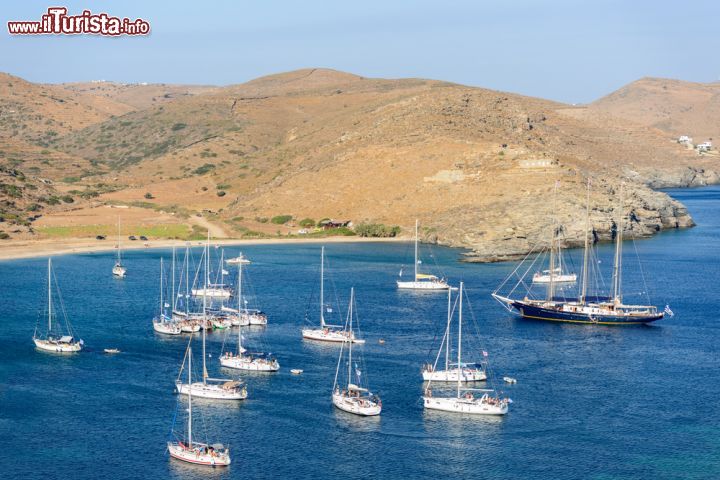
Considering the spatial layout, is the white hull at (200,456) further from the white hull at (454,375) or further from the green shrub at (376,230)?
the green shrub at (376,230)

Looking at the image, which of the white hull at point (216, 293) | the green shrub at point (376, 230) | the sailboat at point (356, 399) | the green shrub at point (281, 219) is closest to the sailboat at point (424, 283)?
the white hull at point (216, 293)

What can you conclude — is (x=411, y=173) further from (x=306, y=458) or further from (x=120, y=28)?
(x=306, y=458)

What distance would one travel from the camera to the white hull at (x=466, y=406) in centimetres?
6544

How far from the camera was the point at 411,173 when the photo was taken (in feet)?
587

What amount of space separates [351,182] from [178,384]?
11363 cm

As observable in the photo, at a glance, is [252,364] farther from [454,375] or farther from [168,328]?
[454,375]

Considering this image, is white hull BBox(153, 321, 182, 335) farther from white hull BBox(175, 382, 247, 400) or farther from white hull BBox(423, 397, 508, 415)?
white hull BBox(423, 397, 508, 415)

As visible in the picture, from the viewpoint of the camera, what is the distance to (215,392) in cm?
6819

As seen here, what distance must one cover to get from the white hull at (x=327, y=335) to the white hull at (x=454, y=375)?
12.2 meters

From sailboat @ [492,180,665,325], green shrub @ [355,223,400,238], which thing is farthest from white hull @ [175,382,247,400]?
green shrub @ [355,223,400,238]

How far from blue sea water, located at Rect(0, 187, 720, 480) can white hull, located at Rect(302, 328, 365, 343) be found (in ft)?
4.00

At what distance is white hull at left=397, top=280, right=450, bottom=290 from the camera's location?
112 metres

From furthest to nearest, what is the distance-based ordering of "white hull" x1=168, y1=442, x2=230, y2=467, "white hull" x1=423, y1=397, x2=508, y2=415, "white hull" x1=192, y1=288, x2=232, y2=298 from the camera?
"white hull" x1=192, y1=288, x2=232, y2=298 → "white hull" x1=423, y1=397, x2=508, y2=415 → "white hull" x1=168, y1=442, x2=230, y2=467

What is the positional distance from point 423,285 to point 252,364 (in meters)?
39.8
